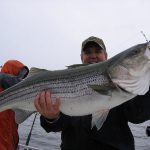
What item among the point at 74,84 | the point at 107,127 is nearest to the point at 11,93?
the point at 74,84

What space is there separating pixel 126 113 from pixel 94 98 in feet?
2.35

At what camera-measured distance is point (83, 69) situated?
203 inches

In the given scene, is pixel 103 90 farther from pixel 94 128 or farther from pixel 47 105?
pixel 47 105

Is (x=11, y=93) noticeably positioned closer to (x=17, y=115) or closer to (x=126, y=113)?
(x=17, y=115)

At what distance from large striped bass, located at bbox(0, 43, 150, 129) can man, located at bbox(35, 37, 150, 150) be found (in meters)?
0.17

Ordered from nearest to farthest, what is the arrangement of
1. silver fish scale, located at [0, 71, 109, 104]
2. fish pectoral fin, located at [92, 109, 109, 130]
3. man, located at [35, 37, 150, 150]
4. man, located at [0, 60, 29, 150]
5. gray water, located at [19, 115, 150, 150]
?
1. fish pectoral fin, located at [92, 109, 109, 130]
2. silver fish scale, located at [0, 71, 109, 104]
3. man, located at [35, 37, 150, 150]
4. man, located at [0, 60, 29, 150]
5. gray water, located at [19, 115, 150, 150]

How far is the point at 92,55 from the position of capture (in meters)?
6.11

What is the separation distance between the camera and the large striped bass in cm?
479

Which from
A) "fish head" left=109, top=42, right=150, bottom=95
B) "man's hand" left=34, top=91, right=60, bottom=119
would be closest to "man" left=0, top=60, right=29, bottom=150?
"man's hand" left=34, top=91, right=60, bottom=119

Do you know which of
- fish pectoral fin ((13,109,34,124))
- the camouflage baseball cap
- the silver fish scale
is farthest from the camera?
the camouflage baseball cap

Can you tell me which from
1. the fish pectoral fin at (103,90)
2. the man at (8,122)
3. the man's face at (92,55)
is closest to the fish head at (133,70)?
the fish pectoral fin at (103,90)

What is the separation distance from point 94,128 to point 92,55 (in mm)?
1318

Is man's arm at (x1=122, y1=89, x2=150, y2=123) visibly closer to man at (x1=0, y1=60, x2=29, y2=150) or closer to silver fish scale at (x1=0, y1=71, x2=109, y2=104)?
silver fish scale at (x1=0, y1=71, x2=109, y2=104)

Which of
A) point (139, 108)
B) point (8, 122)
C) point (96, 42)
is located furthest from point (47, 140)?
point (139, 108)
